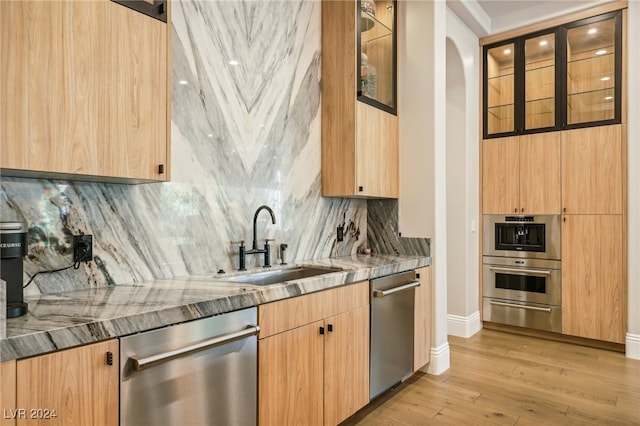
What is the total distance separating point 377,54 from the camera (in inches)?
125

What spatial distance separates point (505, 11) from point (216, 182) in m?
3.70

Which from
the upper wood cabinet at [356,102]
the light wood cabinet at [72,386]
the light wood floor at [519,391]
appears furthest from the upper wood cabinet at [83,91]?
the light wood floor at [519,391]

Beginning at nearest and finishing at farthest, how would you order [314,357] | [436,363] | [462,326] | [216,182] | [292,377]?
[292,377], [314,357], [216,182], [436,363], [462,326]

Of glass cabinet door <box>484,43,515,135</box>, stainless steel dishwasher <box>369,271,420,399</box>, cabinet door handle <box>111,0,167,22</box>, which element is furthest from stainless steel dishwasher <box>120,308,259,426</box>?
glass cabinet door <box>484,43,515,135</box>

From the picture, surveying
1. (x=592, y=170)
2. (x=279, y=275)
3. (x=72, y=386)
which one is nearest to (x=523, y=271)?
(x=592, y=170)

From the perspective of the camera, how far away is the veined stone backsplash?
1.72 m

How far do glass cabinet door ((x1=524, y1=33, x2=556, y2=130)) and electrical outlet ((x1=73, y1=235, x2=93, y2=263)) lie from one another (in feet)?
13.6

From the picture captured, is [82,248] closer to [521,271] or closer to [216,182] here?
[216,182]

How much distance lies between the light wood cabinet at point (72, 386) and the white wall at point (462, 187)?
143 inches

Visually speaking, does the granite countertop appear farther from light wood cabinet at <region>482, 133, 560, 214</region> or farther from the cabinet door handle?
light wood cabinet at <region>482, 133, 560, 214</region>

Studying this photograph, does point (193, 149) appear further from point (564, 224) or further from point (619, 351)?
point (619, 351)

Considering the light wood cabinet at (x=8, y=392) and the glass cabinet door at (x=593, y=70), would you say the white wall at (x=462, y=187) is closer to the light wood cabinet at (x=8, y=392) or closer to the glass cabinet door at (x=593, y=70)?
the glass cabinet door at (x=593, y=70)

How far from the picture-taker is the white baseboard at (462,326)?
4.18m

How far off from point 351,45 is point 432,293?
77.7 inches
